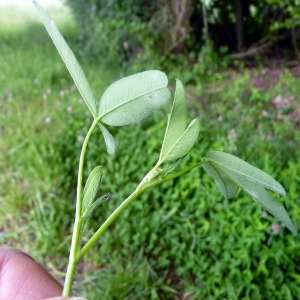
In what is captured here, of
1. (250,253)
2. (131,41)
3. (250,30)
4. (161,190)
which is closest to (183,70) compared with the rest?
(131,41)

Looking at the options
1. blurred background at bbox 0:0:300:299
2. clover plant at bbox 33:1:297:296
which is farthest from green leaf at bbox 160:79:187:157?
blurred background at bbox 0:0:300:299

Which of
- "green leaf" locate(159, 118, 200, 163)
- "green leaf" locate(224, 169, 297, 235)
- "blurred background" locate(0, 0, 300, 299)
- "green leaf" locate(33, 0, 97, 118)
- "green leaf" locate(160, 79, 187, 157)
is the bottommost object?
"blurred background" locate(0, 0, 300, 299)

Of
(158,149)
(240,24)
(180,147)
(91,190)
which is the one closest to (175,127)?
(180,147)

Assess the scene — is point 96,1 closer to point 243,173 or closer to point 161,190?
point 161,190

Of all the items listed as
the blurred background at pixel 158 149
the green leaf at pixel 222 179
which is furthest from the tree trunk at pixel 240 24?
the green leaf at pixel 222 179

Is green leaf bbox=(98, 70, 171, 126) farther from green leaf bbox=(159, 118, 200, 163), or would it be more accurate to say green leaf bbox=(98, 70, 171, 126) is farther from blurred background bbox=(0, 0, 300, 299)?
blurred background bbox=(0, 0, 300, 299)

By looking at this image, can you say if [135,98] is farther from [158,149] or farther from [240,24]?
[240,24]
